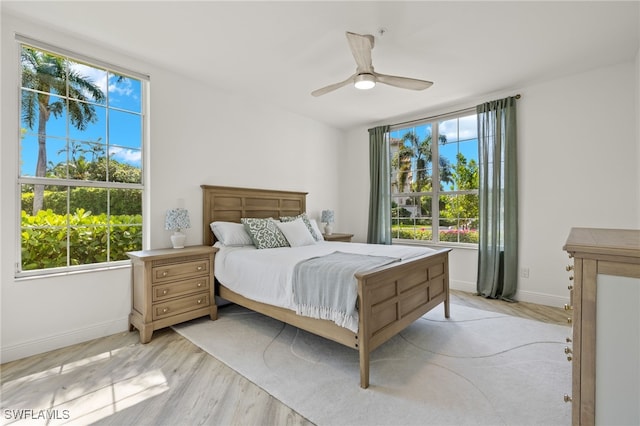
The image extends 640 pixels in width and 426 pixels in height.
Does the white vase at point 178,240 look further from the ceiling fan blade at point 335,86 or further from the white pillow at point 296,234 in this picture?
the ceiling fan blade at point 335,86

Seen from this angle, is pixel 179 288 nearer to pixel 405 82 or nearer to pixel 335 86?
pixel 335 86

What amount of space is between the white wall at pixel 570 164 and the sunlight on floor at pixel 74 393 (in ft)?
13.9

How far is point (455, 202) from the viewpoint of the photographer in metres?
4.48

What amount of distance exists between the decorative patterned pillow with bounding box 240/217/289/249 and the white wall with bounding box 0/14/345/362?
66 centimetres

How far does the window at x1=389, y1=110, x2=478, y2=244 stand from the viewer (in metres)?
4.34

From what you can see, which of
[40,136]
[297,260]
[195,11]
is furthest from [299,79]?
[40,136]

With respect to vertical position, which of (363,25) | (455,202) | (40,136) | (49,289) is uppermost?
(363,25)

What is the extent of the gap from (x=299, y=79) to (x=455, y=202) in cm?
289

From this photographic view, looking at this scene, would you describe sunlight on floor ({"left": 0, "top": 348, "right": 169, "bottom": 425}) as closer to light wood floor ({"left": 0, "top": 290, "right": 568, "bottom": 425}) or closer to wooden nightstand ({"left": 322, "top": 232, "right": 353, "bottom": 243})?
light wood floor ({"left": 0, "top": 290, "right": 568, "bottom": 425})

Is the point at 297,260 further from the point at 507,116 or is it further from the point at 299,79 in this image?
the point at 507,116

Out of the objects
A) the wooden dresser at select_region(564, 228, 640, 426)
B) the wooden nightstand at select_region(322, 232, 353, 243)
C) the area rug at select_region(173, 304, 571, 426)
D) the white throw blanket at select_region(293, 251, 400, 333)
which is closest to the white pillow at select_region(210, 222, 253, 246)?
the area rug at select_region(173, 304, 571, 426)

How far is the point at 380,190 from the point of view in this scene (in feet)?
16.7

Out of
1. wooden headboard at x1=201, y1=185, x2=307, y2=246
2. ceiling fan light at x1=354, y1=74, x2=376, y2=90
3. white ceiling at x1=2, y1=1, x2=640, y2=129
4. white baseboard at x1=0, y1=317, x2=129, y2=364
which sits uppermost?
white ceiling at x1=2, y1=1, x2=640, y2=129

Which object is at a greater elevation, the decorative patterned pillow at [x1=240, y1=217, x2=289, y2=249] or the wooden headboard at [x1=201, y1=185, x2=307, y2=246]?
the wooden headboard at [x1=201, y1=185, x2=307, y2=246]
